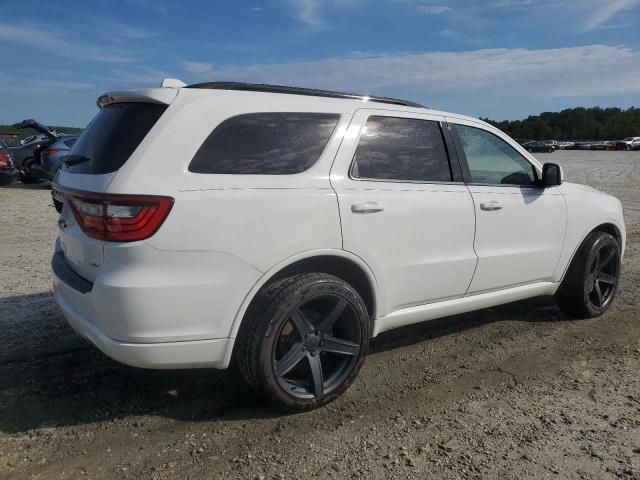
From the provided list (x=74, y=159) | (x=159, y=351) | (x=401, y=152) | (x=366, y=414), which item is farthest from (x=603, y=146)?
(x=159, y=351)

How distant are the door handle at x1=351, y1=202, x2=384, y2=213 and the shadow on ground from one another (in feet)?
A: 4.19

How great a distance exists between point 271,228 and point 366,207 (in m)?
0.65

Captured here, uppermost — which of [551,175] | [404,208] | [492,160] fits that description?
[492,160]

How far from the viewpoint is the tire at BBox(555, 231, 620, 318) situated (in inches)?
189

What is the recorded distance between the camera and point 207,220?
2.73 meters

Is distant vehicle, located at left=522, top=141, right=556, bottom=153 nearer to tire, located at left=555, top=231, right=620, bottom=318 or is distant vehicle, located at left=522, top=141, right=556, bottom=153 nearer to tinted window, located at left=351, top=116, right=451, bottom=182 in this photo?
tire, located at left=555, top=231, right=620, bottom=318

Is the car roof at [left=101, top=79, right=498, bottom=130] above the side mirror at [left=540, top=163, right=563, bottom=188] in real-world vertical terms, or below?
above

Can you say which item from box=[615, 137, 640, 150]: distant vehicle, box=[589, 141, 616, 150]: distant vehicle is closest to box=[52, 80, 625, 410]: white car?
box=[615, 137, 640, 150]: distant vehicle

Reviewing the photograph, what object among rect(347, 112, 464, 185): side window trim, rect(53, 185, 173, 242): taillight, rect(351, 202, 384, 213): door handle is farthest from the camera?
rect(347, 112, 464, 185): side window trim

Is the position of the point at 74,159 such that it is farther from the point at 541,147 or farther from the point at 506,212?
the point at 541,147

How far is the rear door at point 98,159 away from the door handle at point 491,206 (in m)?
2.28

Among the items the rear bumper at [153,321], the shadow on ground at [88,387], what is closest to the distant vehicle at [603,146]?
the shadow on ground at [88,387]

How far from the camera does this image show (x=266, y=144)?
307 centimetres

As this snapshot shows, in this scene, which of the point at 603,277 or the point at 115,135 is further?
the point at 603,277
